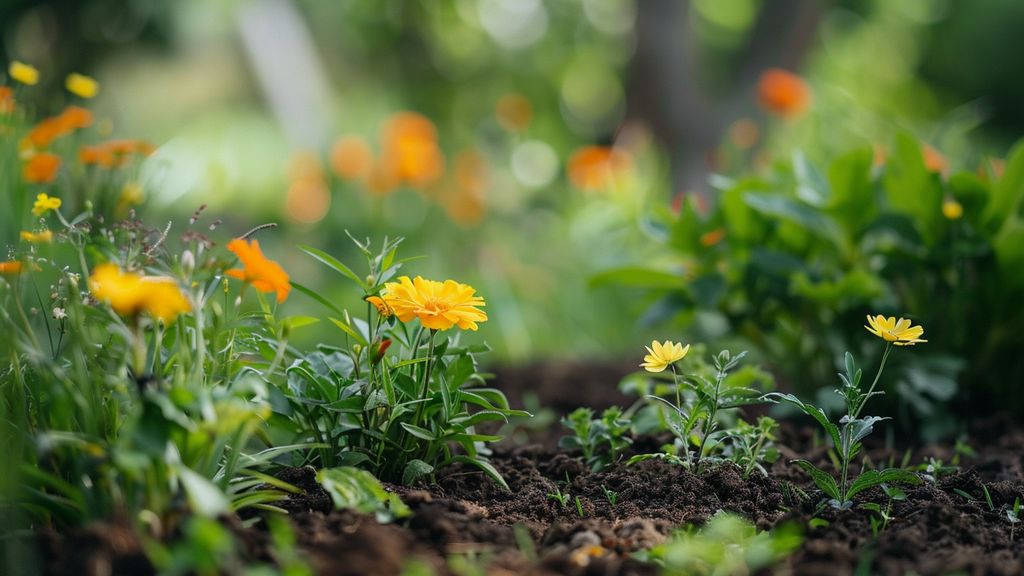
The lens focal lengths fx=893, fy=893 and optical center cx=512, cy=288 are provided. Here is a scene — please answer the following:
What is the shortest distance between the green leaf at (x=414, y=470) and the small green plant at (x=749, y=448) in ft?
1.54

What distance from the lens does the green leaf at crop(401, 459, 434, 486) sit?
53.3 inches

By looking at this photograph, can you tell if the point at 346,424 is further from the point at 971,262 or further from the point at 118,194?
the point at 971,262

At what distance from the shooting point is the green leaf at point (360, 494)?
3.76 feet

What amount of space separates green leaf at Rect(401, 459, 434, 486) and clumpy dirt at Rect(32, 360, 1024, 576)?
0.02 m

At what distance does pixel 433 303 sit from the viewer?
1232mm

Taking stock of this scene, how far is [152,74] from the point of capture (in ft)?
23.0

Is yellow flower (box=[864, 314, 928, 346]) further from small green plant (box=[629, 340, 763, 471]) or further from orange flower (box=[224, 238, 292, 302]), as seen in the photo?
orange flower (box=[224, 238, 292, 302])

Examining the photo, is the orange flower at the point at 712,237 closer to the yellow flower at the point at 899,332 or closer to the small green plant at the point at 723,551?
the yellow flower at the point at 899,332

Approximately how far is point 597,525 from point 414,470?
31 centimetres

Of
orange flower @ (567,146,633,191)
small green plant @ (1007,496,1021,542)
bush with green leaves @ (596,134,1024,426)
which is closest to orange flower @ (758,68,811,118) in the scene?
orange flower @ (567,146,633,191)

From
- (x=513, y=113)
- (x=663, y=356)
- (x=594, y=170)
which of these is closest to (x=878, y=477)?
(x=663, y=356)

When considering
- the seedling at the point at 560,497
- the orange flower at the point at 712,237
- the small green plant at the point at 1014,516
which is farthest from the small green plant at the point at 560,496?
the orange flower at the point at 712,237

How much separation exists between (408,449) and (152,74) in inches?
256

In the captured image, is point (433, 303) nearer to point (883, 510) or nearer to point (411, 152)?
point (883, 510)
